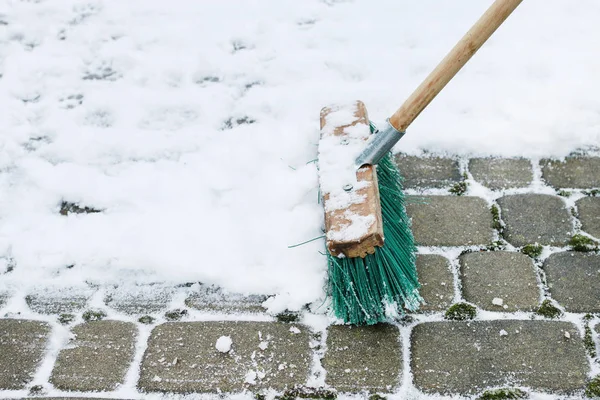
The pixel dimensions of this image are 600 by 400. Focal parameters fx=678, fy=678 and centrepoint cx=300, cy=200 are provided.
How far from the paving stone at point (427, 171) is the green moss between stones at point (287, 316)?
0.66 meters

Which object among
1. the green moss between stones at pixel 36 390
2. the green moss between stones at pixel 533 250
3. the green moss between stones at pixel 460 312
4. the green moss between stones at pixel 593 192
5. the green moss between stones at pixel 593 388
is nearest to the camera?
the green moss between stones at pixel 593 388

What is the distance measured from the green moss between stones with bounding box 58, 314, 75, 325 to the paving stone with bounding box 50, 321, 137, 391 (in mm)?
37

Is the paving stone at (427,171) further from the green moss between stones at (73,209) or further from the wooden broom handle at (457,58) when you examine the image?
the green moss between stones at (73,209)

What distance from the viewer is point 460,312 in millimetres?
2039

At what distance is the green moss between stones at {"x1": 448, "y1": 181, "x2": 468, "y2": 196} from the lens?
2.38 metres

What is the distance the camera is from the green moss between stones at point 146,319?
207 centimetres

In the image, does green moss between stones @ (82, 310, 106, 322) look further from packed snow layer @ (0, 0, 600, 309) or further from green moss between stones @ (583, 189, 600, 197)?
green moss between stones @ (583, 189, 600, 197)

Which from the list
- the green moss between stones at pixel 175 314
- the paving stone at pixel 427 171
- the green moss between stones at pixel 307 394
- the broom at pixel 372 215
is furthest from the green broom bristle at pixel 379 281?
the green moss between stones at pixel 175 314

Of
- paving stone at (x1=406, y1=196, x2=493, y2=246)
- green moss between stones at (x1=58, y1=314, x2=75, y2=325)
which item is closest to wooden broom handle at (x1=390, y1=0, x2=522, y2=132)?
paving stone at (x1=406, y1=196, x2=493, y2=246)

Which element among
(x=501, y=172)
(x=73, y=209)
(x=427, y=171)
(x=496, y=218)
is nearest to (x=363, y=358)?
(x=496, y=218)

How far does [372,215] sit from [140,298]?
80 cm

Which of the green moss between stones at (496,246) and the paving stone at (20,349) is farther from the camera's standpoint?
the green moss between stones at (496,246)

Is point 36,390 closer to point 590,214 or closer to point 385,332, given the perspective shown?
point 385,332

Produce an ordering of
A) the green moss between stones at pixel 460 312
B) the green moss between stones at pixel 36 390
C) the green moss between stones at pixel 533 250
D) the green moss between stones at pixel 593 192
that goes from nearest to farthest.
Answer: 1. the green moss between stones at pixel 36 390
2. the green moss between stones at pixel 460 312
3. the green moss between stones at pixel 533 250
4. the green moss between stones at pixel 593 192
